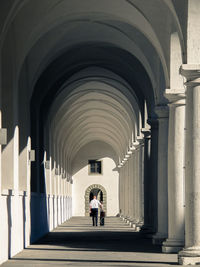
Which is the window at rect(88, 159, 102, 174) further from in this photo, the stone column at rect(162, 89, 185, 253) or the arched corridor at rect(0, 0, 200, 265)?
the stone column at rect(162, 89, 185, 253)

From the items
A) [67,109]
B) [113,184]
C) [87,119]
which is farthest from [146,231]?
[113,184]

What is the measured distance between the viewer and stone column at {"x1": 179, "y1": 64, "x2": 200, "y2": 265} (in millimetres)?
15000

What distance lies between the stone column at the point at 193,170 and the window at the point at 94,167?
49773mm

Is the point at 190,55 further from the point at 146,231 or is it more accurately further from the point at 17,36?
the point at 146,231

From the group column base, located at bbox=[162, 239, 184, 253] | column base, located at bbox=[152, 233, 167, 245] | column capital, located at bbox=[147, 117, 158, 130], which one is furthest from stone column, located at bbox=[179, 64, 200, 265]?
column capital, located at bbox=[147, 117, 158, 130]

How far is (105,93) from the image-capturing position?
39094mm

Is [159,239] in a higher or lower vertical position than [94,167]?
lower

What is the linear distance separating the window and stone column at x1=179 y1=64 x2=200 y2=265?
49773 mm

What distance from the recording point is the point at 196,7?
48.8ft

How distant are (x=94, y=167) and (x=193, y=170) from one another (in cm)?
5070

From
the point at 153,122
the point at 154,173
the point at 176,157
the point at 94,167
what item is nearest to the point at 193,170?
the point at 176,157

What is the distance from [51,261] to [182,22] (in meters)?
5.37

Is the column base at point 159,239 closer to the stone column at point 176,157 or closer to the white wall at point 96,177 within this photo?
the stone column at point 176,157

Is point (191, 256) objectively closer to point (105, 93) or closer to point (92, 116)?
point (105, 93)
